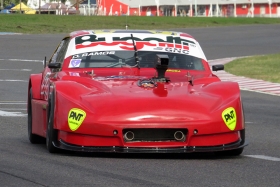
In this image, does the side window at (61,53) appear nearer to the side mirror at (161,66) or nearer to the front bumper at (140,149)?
the side mirror at (161,66)

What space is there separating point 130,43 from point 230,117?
2028mm

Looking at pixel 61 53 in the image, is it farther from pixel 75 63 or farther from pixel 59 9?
pixel 59 9

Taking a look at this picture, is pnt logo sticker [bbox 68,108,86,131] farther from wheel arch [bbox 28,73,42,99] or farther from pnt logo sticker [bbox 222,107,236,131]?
wheel arch [bbox 28,73,42,99]

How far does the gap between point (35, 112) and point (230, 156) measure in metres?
2.29

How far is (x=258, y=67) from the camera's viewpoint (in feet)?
84.6

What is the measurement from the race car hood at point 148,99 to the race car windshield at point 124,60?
0.75 meters

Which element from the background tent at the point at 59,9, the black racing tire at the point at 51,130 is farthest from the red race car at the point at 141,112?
the background tent at the point at 59,9

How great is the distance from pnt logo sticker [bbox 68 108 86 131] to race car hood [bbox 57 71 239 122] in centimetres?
6

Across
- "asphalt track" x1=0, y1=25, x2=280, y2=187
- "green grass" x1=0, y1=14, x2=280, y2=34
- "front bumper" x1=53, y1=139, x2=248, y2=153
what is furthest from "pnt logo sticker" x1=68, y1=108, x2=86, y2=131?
"green grass" x1=0, y1=14, x2=280, y2=34

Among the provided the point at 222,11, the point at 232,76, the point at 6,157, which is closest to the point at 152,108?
the point at 6,157

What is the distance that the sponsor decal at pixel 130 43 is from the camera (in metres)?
8.91

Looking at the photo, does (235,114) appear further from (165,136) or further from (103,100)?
(103,100)

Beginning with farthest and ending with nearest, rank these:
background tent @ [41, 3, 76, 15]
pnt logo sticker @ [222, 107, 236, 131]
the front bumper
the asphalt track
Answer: background tent @ [41, 3, 76, 15], pnt logo sticker @ [222, 107, 236, 131], the front bumper, the asphalt track

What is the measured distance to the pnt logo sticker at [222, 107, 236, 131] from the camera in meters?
7.27
